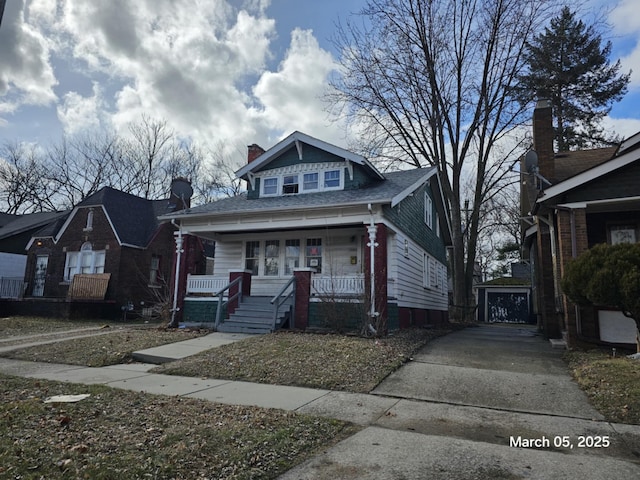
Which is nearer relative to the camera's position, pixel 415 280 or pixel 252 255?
pixel 252 255

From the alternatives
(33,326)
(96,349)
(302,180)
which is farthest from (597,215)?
(33,326)

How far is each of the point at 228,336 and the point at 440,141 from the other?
16.5 m

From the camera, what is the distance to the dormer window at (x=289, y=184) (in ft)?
51.1

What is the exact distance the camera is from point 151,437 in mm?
3930

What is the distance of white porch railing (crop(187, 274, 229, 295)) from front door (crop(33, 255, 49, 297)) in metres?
14.2

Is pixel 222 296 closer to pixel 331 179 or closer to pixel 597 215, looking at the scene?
pixel 331 179

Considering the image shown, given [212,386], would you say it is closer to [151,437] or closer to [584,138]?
[151,437]

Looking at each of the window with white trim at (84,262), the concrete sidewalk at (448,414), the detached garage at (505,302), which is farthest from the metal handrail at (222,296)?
the detached garage at (505,302)

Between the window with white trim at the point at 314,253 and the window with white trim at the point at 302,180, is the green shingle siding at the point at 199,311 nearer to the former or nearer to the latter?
the window with white trim at the point at 314,253

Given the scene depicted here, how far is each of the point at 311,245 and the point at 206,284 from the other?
12.6ft

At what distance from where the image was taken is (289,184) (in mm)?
15609

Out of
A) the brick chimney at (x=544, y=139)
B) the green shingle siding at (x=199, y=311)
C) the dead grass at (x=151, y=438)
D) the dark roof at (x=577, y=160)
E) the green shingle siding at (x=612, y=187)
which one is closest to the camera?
the dead grass at (x=151, y=438)

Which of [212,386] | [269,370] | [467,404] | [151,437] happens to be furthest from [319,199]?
[151,437]

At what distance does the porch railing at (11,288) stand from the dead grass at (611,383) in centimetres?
2541
